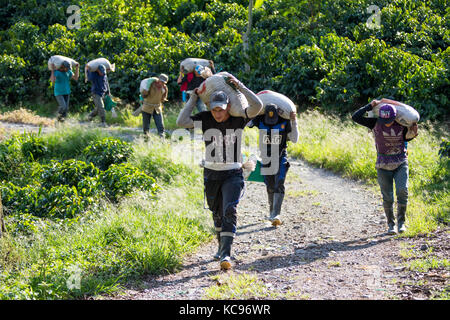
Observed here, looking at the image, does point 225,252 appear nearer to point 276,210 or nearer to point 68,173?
point 276,210

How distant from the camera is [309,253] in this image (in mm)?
6859

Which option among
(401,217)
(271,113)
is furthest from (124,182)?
(401,217)

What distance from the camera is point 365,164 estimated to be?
35.0 feet

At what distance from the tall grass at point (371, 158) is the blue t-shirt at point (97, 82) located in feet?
15.9

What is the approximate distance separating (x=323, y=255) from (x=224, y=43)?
11.8 m

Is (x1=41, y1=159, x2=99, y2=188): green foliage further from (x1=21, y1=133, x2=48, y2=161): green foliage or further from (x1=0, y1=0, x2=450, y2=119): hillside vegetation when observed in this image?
(x1=0, y1=0, x2=450, y2=119): hillside vegetation

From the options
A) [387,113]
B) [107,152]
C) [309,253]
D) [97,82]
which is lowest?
[309,253]

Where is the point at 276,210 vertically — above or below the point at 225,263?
above

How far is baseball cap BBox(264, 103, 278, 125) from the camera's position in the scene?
24.9ft

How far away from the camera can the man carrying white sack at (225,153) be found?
6.07 metres

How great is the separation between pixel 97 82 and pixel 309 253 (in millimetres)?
8795

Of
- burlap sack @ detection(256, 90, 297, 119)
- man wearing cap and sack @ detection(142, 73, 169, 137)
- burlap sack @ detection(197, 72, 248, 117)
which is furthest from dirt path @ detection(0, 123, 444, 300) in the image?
man wearing cap and sack @ detection(142, 73, 169, 137)

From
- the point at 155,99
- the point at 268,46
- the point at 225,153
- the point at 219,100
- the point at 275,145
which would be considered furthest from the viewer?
the point at 268,46
